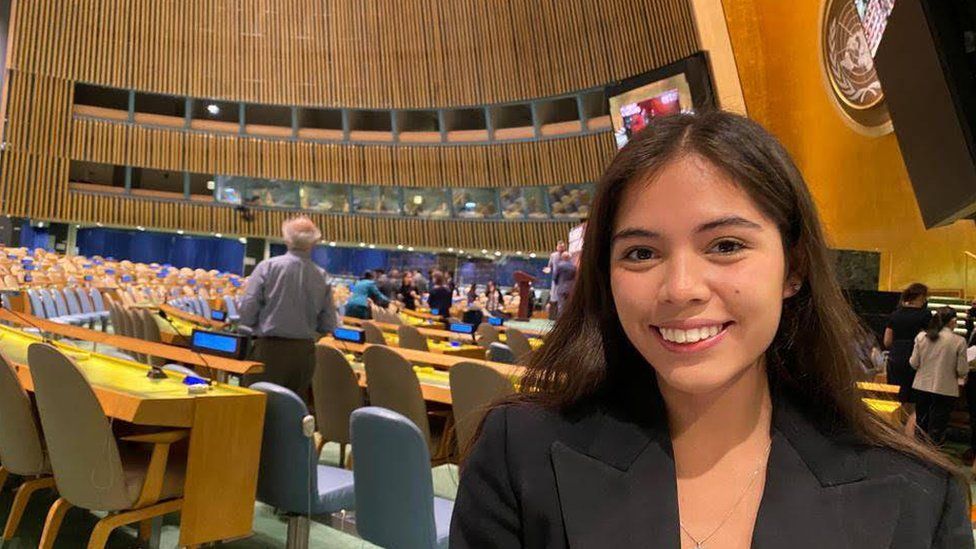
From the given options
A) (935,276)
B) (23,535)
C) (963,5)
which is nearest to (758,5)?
(935,276)

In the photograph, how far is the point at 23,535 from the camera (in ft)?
10.9

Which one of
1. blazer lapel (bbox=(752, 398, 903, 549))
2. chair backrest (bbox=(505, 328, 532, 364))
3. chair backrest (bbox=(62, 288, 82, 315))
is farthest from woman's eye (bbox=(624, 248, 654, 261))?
chair backrest (bbox=(62, 288, 82, 315))

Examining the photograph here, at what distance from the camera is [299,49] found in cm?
2056

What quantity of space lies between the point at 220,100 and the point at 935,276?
18.0 meters

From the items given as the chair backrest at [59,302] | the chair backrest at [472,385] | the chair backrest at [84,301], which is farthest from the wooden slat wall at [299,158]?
the chair backrest at [472,385]

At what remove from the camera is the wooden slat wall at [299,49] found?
1845 centimetres

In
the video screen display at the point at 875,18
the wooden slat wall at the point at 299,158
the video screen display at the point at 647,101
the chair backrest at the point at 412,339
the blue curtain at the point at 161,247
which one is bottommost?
the chair backrest at the point at 412,339

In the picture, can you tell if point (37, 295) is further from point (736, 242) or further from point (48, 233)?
point (48, 233)

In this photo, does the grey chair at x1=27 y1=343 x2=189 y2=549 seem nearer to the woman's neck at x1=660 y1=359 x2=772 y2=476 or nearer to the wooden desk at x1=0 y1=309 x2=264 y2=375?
the wooden desk at x1=0 y1=309 x2=264 y2=375

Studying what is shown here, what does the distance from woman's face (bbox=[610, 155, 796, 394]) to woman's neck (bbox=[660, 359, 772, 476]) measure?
90 millimetres

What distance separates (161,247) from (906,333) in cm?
2055

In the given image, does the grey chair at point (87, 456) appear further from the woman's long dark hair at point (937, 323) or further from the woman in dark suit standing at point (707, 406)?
the woman's long dark hair at point (937, 323)

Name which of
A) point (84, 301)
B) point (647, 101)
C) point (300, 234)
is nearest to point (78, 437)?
point (300, 234)

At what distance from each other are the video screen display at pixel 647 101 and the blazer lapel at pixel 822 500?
853 centimetres
